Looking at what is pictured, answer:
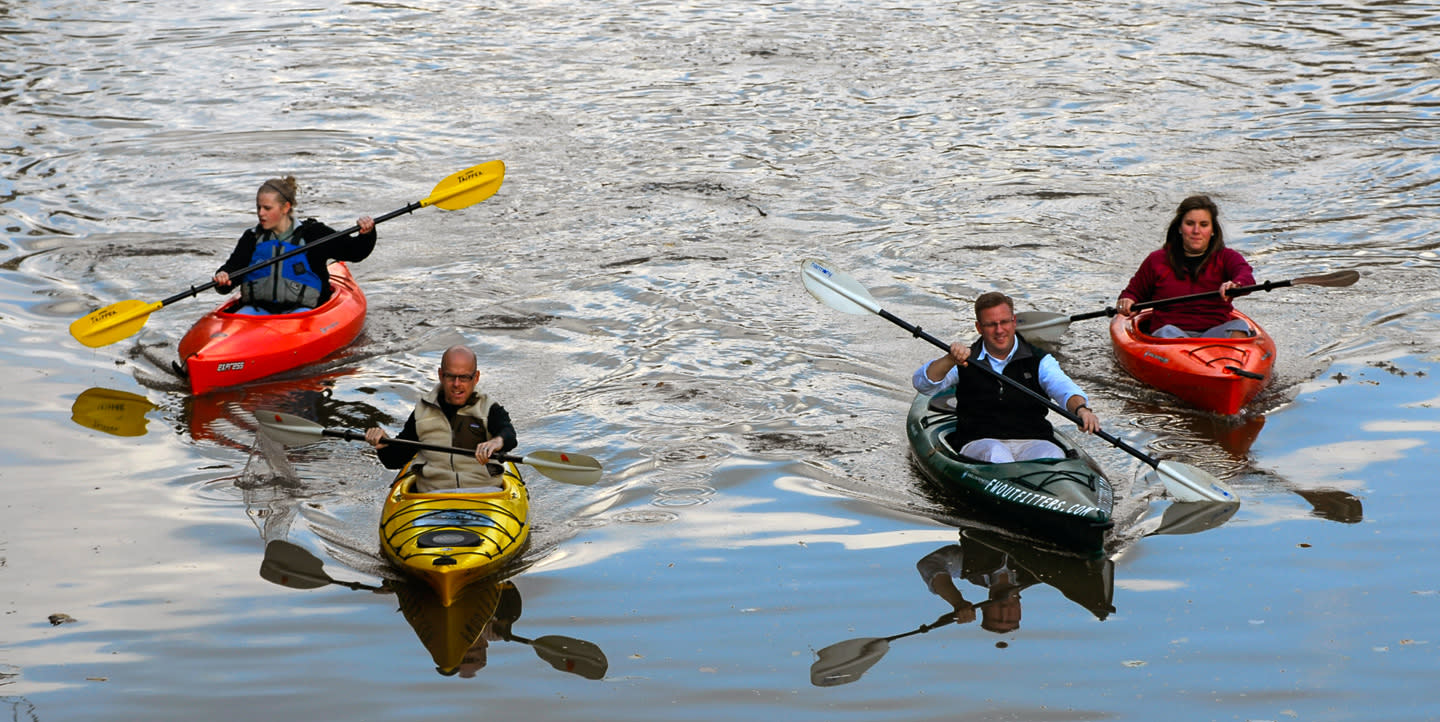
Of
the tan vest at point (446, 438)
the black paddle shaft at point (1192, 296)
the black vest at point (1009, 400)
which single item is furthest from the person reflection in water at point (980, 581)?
the tan vest at point (446, 438)

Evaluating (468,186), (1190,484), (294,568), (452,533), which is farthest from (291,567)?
(1190,484)

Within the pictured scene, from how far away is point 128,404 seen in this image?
27.6 ft

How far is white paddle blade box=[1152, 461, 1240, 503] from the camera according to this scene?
6543mm

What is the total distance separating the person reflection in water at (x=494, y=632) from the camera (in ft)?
18.1

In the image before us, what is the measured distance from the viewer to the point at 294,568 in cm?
630

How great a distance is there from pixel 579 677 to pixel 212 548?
215 centimetres

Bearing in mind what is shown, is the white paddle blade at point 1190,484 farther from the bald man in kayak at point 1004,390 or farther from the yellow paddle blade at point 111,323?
the yellow paddle blade at point 111,323

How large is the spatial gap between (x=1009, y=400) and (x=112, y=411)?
17.5 ft

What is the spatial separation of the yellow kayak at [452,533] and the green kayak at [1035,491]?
6.89 feet

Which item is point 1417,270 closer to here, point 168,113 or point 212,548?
point 212,548

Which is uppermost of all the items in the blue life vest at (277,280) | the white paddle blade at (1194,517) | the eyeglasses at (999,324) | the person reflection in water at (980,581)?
the eyeglasses at (999,324)

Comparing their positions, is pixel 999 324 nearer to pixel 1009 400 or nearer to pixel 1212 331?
pixel 1009 400

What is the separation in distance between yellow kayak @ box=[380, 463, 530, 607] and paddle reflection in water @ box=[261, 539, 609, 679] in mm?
81

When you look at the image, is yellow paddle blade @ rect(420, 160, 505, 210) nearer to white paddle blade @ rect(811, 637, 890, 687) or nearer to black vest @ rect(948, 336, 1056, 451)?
black vest @ rect(948, 336, 1056, 451)
